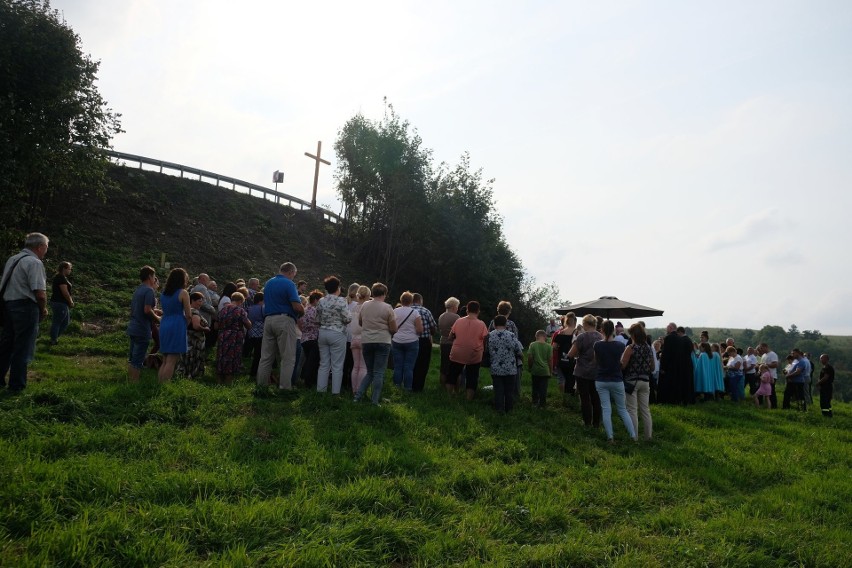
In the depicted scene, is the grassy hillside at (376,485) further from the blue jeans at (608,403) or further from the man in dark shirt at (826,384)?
the man in dark shirt at (826,384)

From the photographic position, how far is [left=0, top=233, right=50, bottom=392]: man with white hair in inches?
279

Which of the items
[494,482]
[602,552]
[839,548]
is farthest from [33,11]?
[839,548]

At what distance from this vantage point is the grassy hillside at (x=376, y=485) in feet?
13.8

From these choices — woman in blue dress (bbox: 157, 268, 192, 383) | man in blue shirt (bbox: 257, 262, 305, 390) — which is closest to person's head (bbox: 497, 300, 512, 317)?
man in blue shirt (bbox: 257, 262, 305, 390)

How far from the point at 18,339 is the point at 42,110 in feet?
46.1

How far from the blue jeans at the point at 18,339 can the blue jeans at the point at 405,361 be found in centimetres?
582

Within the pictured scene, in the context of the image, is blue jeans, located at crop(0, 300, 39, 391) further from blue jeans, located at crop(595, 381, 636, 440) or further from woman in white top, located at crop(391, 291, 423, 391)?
blue jeans, located at crop(595, 381, 636, 440)

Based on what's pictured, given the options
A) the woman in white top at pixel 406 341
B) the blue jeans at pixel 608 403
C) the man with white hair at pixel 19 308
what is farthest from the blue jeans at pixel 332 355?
the blue jeans at pixel 608 403

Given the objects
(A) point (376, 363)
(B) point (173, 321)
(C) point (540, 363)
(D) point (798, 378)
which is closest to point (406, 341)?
(A) point (376, 363)

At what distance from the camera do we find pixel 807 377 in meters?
16.5

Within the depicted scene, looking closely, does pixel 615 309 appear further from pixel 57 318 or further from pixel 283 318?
pixel 57 318

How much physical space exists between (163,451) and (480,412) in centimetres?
557

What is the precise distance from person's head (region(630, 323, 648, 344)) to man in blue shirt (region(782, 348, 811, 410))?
9878 millimetres

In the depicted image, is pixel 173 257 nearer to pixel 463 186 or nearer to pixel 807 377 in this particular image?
pixel 463 186
